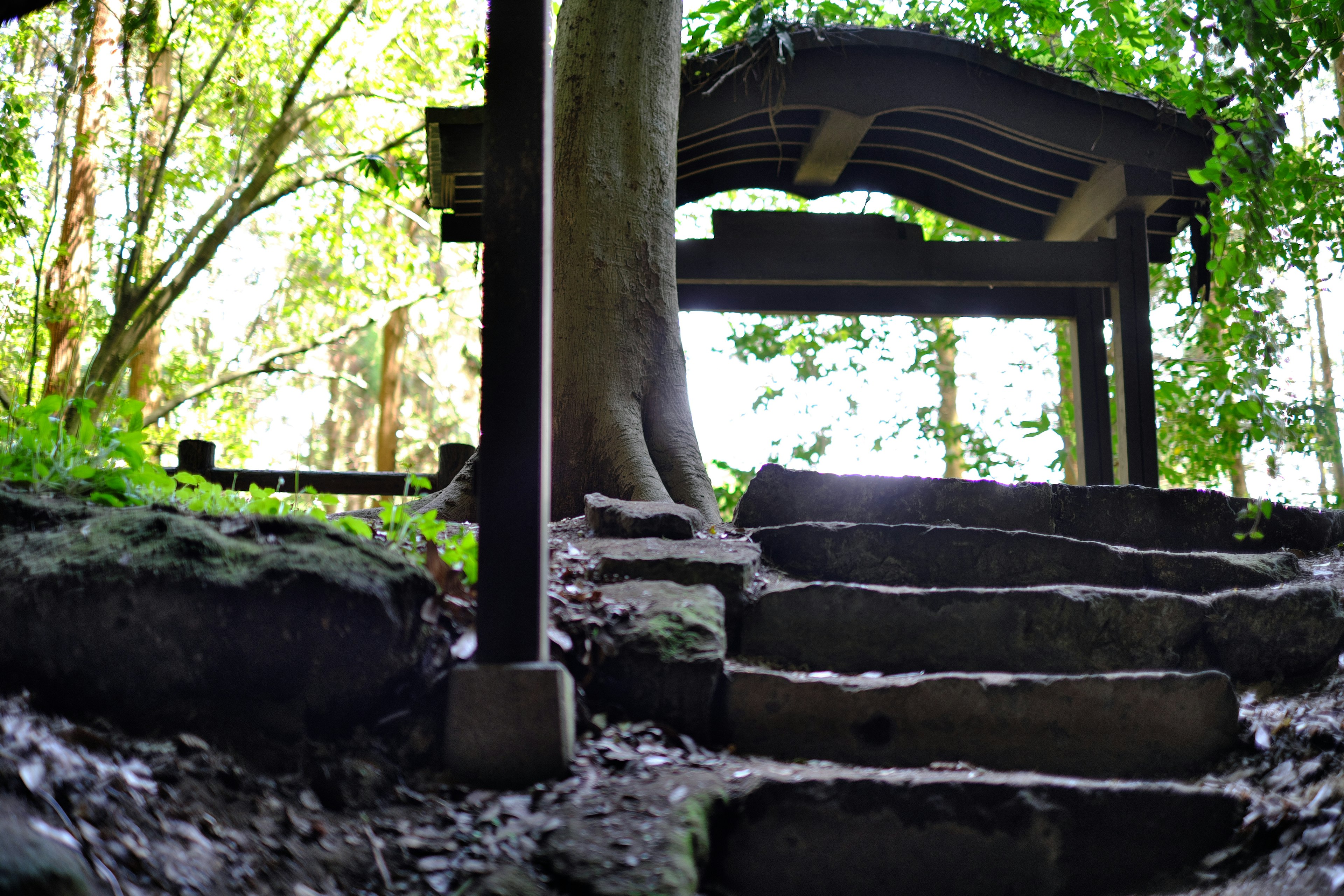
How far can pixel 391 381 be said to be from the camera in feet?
53.4

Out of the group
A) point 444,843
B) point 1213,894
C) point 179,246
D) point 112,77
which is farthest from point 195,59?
point 1213,894

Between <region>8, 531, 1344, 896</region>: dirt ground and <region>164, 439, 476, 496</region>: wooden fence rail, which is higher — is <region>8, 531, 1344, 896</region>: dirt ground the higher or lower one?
the lower one

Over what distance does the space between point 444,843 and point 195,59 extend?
14.1m

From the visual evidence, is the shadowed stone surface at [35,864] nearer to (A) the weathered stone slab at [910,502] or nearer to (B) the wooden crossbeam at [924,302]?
(A) the weathered stone slab at [910,502]

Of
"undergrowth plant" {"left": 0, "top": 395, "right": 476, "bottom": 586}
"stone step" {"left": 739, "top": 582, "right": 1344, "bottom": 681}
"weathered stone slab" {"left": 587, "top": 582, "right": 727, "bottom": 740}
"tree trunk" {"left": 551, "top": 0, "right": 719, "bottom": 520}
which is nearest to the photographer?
"weathered stone slab" {"left": 587, "top": 582, "right": 727, "bottom": 740}

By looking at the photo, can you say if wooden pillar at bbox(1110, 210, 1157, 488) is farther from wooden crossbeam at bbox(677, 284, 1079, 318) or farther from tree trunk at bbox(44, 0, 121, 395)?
tree trunk at bbox(44, 0, 121, 395)

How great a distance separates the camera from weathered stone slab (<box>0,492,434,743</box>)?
182 cm

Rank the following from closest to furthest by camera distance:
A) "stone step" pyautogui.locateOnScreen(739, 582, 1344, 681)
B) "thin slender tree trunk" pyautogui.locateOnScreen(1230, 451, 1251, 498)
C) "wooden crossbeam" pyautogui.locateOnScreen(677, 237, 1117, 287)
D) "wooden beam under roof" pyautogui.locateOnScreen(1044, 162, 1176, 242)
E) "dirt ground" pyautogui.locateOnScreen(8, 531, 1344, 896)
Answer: "dirt ground" pyautogui.locateOnScreen(8, 531, 1344, 896)
"stone step" pyautogui.locateOnScreen(739, 582, 1344, 681)
"wooden beam under roof" pyautogui.locateOnScreen(1044, 162, 1176, 242)
"wooden crossbeam" pyautogui.locateOnScreen(677, 237, 1117, 287)
"thin slender tree trunk" pyautogui.locateOnScreen(1230, 451, 1251, 498)

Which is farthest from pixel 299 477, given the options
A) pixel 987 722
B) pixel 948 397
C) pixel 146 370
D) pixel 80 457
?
pixel 948 397

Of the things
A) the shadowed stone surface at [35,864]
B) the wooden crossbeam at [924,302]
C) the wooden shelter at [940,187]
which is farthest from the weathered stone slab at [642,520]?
the wooden crossbeam at [924,302]

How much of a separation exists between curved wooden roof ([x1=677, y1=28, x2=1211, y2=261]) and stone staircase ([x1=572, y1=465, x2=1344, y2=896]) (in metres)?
2.97

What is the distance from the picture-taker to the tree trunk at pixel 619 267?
160 inches

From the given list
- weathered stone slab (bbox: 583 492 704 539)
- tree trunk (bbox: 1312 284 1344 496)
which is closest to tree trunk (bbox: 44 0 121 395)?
weathered stone slab (bbox: 583 492 704 539)

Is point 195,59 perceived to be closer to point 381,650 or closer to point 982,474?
point 982,474
